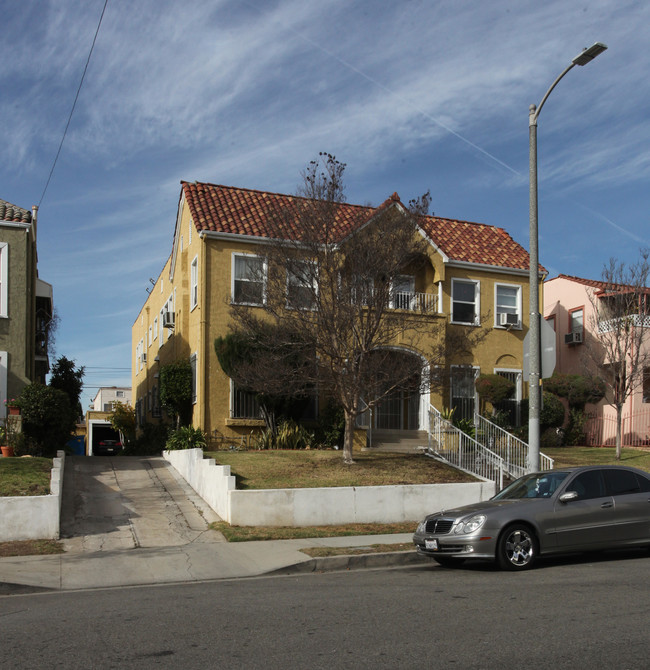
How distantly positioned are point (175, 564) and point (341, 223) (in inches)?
351

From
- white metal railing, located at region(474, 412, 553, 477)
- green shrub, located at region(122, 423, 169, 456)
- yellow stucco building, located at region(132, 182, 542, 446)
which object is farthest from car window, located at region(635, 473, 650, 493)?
green shrub, located at region(122, 423, 169, 456)

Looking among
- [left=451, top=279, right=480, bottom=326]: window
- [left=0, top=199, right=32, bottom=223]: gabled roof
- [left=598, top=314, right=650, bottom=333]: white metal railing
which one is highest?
[left=0, top=199, right=32, bottom=223]: gabled roof

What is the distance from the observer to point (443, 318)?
22.5 m

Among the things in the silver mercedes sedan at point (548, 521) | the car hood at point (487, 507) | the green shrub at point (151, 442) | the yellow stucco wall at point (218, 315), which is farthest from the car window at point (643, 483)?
the green shrub at point (151, 442)

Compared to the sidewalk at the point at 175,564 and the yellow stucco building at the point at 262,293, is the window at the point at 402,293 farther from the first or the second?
the sidewalk at the point at 175,564

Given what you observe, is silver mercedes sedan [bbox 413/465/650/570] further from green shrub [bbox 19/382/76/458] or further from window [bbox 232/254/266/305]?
green shrub [bbox 19/382/76/458]

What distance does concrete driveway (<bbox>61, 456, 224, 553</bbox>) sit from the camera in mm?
12836

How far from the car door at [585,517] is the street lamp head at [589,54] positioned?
664cm

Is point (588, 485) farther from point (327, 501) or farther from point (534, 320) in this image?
point (327, 501)

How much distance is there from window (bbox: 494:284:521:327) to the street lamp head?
42.1 feet

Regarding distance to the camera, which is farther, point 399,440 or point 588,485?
point 399,440

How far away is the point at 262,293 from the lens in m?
17.9

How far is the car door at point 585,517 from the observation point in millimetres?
10289

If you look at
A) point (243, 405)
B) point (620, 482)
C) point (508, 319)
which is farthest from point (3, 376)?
point (620, 482)
